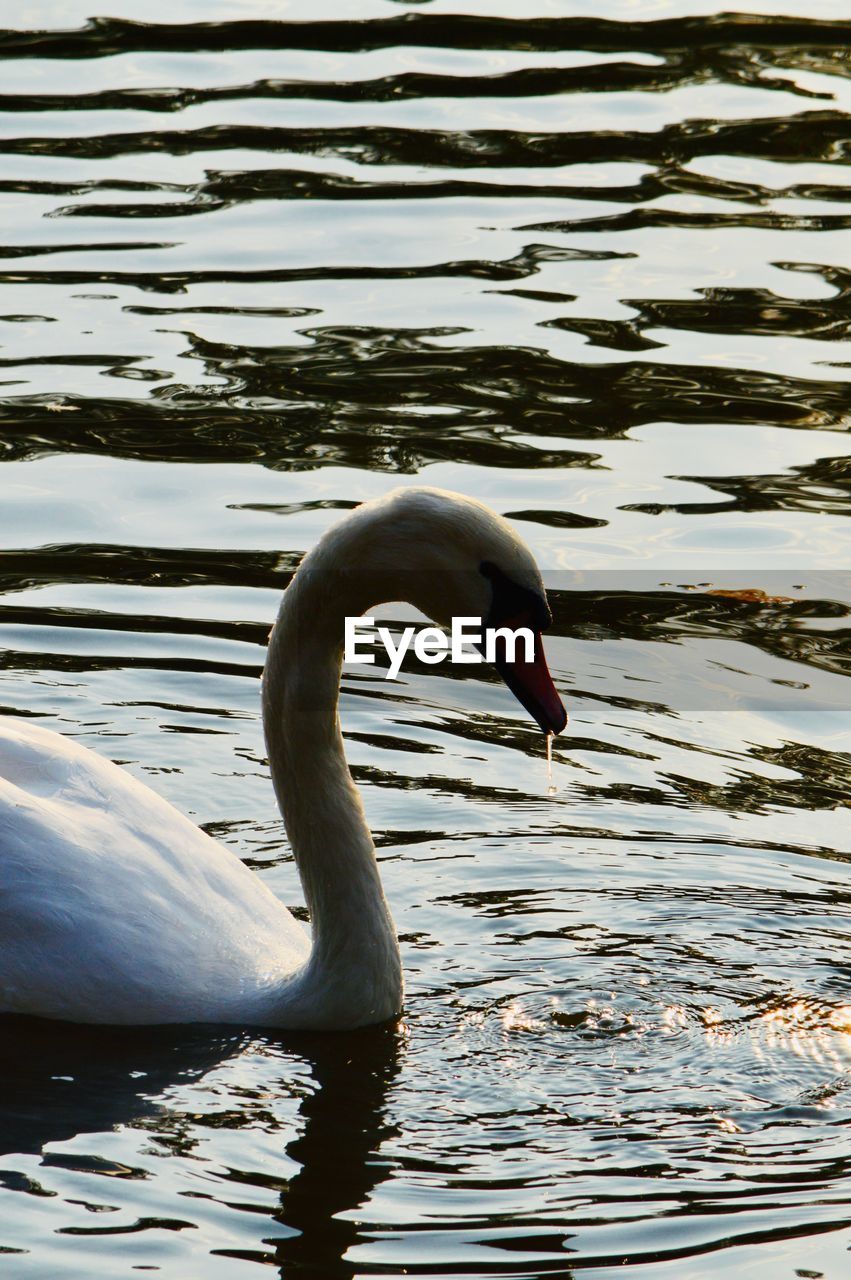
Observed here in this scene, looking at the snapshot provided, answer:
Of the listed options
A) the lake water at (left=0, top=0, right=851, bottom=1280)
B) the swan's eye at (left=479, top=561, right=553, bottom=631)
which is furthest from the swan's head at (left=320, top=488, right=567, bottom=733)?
the lake water at (left=0, top=0, right=851, bottom=1280)

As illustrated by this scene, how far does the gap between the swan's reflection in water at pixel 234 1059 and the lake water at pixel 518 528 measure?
0.05 feet

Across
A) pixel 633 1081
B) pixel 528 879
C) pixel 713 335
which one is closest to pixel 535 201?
pixel 713 335

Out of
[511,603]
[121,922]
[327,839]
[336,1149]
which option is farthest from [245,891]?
[511,603]

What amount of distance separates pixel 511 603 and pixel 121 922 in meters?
1.33

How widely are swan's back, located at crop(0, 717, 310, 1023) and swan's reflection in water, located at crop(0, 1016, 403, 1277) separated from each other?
0.24 ft

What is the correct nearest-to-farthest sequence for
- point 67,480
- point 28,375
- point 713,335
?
point 67,480, point 28,375, point 713,335

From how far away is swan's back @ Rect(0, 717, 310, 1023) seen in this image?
5891mm

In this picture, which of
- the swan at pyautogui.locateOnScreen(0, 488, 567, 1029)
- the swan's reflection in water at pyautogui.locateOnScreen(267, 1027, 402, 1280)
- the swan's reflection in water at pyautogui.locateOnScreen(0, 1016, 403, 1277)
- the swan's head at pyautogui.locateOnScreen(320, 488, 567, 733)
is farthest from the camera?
the swan at pyautogui.locateOnScreen(0, 488, 567, 1029)

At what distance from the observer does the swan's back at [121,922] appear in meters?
5.89

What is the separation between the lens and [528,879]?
702cm

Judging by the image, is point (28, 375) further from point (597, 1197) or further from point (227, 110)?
point (597, 1197)

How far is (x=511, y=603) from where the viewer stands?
5523 millimetres

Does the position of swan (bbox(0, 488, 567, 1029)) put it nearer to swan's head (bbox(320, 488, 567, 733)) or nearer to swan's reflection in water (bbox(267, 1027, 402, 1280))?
swan's head (bbox(320, 488, 567, 733))

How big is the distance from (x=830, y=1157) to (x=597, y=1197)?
59 centimetres
